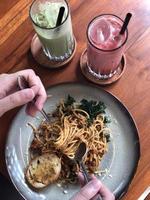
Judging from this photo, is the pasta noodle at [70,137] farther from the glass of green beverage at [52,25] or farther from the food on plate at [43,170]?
the glass of green beverage at [52,25]

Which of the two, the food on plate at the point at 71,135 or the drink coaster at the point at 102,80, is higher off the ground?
the drink coaster at the point at 102,80

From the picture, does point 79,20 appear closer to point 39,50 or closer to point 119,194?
point 39,50

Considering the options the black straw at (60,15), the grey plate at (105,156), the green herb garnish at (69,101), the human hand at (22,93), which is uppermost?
the black straw at (60,15)

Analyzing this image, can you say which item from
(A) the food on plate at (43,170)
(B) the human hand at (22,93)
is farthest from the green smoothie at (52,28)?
(A) the food on plate at (43,170)

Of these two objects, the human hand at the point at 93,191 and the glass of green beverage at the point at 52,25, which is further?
the glass of green beverage at the point at 52,25

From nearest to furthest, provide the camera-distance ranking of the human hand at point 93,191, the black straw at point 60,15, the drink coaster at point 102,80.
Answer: the human hand at point 93,191 → the black straw at point 60,15 → the drink coaster at point 102,80

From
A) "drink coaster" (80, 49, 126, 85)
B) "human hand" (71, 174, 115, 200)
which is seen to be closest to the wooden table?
"drink coaster" (80, 49, 126, 85)

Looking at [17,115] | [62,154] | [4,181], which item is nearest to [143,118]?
[62,154]

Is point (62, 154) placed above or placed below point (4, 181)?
above
